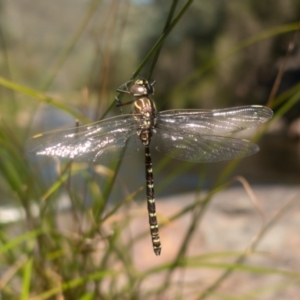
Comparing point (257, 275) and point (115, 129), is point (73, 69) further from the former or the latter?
point (115, 129)

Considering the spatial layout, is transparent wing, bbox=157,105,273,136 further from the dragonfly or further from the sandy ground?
the sandy ground

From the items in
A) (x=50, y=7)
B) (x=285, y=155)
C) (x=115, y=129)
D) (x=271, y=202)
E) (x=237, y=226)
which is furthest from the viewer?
(x=50, y=7)

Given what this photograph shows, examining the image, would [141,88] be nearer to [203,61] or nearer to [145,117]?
[145,117]

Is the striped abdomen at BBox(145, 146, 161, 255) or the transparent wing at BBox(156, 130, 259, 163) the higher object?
the transparent wing at BBox(156, 130, 259, 163)

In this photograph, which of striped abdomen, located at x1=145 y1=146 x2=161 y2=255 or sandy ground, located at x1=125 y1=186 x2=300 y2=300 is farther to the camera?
sandy ground, located at x1=125 y1=186 x2=300 y2=300

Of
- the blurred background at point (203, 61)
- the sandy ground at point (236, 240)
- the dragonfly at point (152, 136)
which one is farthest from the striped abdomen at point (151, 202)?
the blurred background at point (203, 61)

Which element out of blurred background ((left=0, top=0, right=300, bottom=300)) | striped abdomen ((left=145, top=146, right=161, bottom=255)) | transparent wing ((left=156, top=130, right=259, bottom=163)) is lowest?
striped abdomen ((left=145, top=146, right=161, bottom=255))

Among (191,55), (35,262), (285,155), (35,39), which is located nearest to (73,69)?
(35,39)

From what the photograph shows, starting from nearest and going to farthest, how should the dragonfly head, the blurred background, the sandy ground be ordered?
the dragonfly head < the sandy ground < the blurred background

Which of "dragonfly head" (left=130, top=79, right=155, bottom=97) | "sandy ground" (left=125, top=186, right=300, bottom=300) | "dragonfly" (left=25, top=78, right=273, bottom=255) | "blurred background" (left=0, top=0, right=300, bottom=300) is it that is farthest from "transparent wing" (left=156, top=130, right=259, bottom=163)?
"blurred background" (left=0, top=0, right=300, bottom=300)
